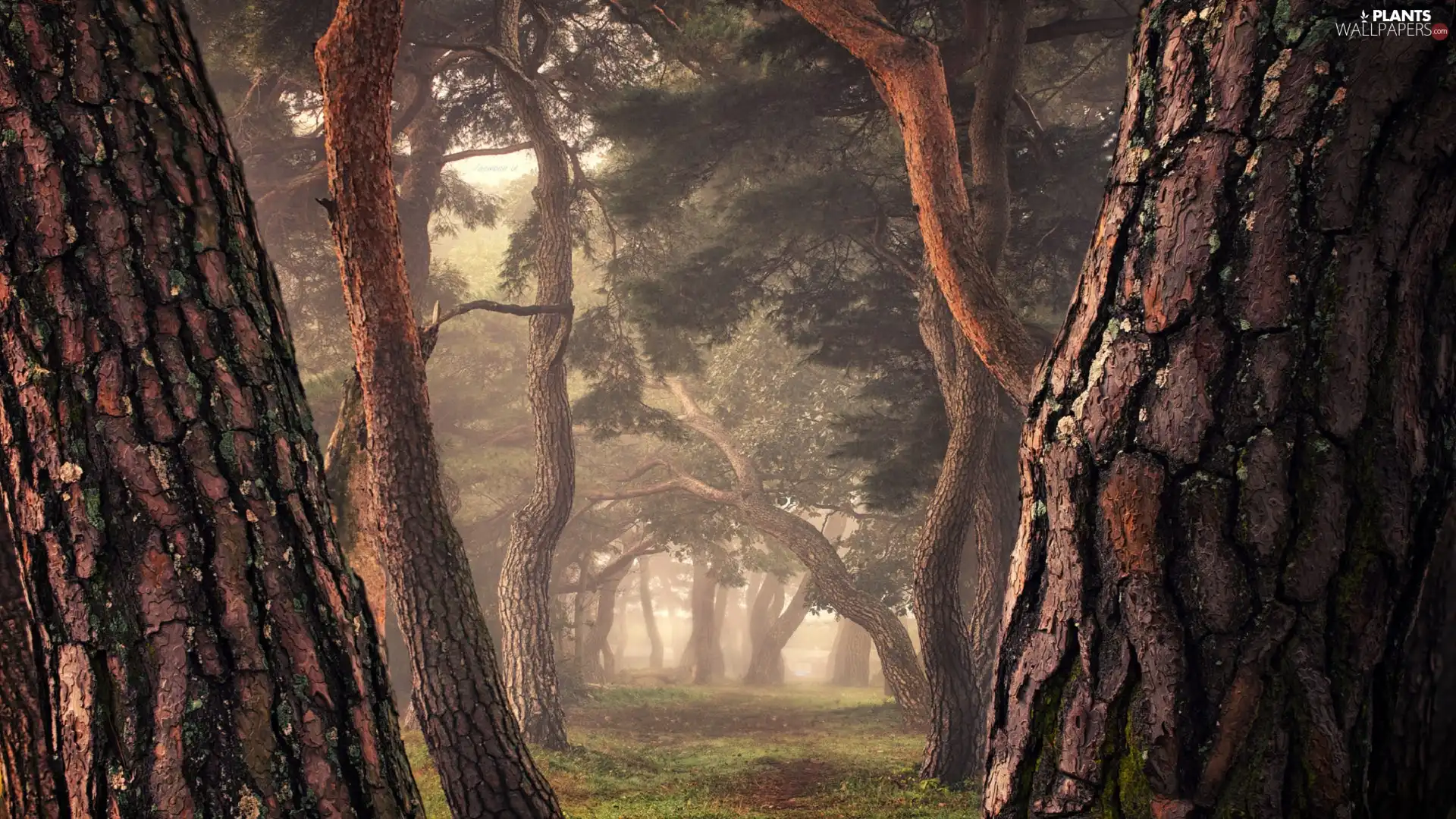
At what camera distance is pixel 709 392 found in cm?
2477

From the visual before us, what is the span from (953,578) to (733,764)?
4.10 m

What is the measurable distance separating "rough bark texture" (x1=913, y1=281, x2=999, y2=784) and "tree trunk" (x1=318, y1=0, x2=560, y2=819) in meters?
5.35

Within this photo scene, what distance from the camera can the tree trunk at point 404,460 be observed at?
18.5ft

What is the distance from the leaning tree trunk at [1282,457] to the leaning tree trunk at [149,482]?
5.01 ft

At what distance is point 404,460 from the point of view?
6.19 metres

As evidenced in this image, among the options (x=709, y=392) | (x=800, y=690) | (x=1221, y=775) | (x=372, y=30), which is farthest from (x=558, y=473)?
(x=800, y=690)

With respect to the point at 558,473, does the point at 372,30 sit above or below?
above

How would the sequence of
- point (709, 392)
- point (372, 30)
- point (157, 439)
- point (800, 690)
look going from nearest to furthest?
point (157, 439) → point (372, 30) → point (709, 392) → point (800, 690)

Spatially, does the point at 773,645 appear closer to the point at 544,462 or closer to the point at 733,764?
the point at 544,462

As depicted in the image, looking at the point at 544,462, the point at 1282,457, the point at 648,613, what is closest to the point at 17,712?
the point at 1282,457

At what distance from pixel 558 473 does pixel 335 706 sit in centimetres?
1200

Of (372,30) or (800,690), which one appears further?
(800,690)

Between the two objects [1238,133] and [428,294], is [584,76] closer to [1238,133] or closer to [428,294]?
[428,294]

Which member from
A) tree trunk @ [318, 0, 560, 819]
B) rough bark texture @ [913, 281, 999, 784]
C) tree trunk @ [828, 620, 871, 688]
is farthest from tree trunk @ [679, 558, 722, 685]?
tree trunk @ [318, 0, 560, 819]
